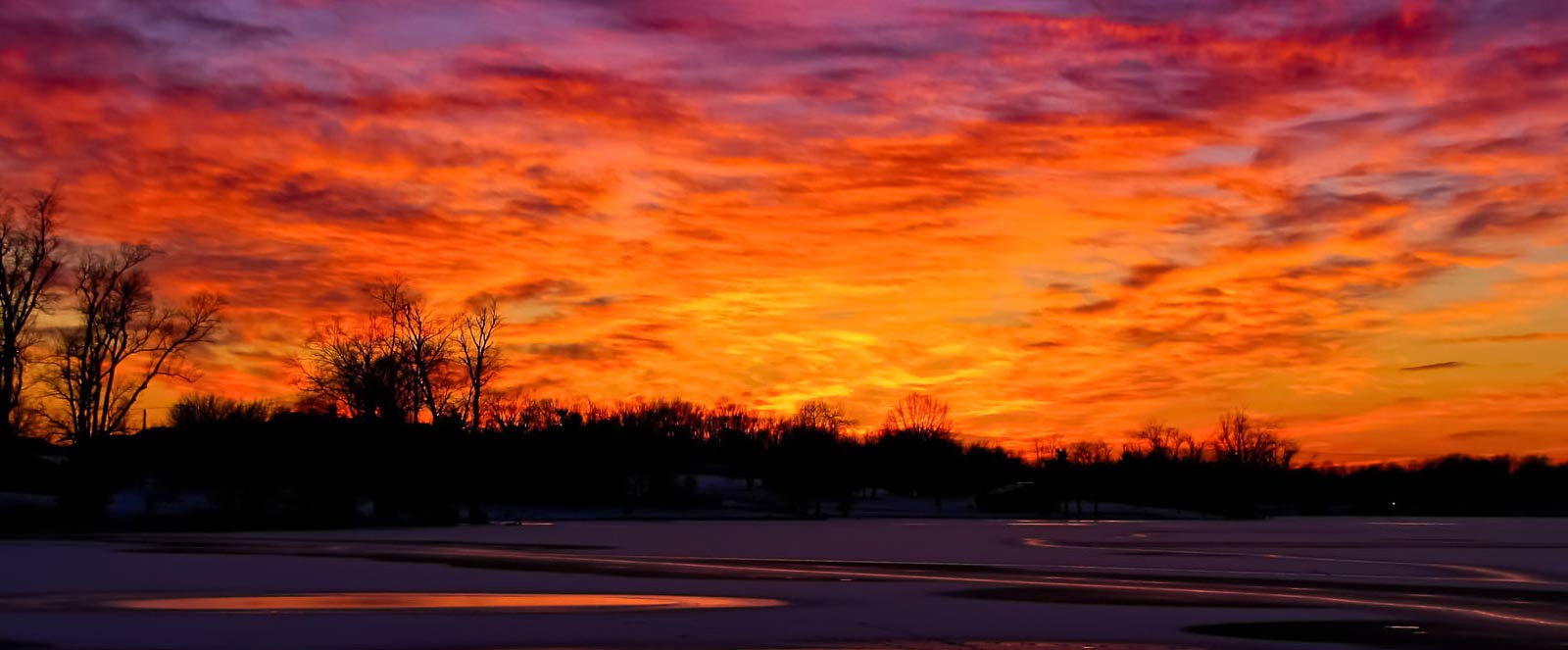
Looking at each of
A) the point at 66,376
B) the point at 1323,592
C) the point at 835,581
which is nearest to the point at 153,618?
the point at 835,581

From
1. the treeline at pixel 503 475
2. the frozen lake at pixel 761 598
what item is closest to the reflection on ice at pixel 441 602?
the frozen lake at pixel 761 598

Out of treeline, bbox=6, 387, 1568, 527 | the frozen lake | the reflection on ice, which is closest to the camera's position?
the frozen lake

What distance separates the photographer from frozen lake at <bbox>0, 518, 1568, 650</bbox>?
61.3 feet

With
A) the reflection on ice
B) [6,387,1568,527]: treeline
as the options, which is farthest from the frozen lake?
[6,387,1568,527]: treeline

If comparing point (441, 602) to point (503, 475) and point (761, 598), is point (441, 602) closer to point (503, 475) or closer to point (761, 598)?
point (761, 598)

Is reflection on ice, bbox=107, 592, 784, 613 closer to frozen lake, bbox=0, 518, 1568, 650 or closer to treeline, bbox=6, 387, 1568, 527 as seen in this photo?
frozen lake, bbox=0, 518, 1568, 650

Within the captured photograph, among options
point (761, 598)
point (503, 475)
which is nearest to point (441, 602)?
point (761, 598)

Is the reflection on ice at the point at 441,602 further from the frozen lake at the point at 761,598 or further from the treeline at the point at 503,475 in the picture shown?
the treeline at the point at 503,475

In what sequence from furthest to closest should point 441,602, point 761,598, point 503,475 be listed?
point 503,475, point 761,598, point 441,602

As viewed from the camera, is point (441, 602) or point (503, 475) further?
point (503, 475)

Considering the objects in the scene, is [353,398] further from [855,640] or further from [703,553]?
[855,640]

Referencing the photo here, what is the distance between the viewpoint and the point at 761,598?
985 inches

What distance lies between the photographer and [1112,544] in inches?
2109

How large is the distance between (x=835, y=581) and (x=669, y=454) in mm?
109165
